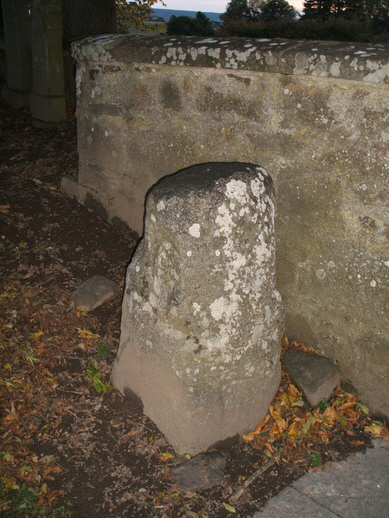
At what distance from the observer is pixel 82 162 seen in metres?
4.60

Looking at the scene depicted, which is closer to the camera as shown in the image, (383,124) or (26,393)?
(383,124)

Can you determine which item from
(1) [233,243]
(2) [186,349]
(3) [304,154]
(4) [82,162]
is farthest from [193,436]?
(4) [82,162]

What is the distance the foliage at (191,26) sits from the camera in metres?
17.7

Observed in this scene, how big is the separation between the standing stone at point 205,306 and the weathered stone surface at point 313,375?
0.32 meters

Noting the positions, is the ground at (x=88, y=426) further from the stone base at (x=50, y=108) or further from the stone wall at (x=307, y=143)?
the stone base at (x=50, y=108)

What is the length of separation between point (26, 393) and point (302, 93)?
2661mm

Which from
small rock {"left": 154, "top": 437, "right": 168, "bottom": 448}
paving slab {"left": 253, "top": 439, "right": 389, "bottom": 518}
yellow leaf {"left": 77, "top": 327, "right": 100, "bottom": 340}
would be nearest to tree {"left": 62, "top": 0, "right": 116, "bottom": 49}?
yellow leaf {"left": 77, "top": 327, "right": 100, "bottom": 340}

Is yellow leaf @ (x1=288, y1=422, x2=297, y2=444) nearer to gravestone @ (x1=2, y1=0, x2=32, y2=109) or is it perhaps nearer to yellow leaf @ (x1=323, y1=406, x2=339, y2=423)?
yellow leaf @ (x1=323, y1=406, x2=339, y2=423)

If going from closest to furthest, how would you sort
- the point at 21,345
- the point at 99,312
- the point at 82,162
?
the point at 21,345, the point at 99,312, the point at 82,162

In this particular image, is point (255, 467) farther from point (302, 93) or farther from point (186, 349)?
point (302, 93)

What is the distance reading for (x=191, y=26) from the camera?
18.0 meters

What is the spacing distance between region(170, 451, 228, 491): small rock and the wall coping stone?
91.6 inches

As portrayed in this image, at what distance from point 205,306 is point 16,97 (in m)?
6.75

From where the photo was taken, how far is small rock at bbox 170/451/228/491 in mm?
2453
